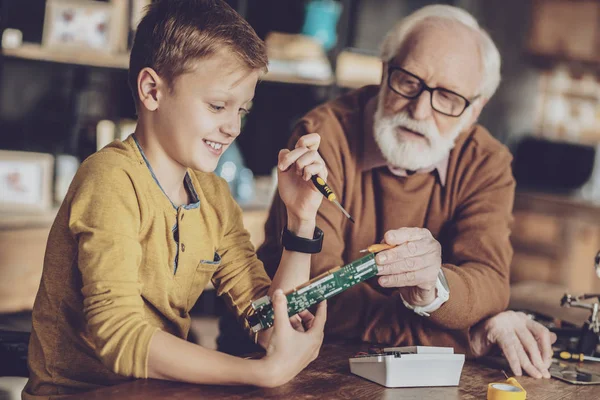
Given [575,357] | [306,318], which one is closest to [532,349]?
[575,357]

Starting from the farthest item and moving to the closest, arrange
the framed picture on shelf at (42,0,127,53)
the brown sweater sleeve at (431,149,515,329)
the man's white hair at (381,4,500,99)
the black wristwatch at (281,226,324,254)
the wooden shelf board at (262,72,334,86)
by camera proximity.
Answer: the wooden shelf board at (262,72,334,86) → the framed picture on shelf at (42,0,127,53) → the man's white hair at (381,4,500,99) → the brown sweater sleeve at (431,149,515,329) → the black wristwatch at (281,226,324,254)

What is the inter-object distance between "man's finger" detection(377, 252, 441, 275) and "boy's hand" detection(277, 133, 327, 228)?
192mm

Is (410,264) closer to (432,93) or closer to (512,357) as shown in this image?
(512,357)

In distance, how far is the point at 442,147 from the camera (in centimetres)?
209

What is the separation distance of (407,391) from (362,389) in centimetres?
8

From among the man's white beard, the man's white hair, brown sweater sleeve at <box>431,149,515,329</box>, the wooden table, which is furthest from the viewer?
the man's white hair

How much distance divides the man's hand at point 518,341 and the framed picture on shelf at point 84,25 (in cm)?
229

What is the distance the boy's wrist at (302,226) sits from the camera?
1655 mm

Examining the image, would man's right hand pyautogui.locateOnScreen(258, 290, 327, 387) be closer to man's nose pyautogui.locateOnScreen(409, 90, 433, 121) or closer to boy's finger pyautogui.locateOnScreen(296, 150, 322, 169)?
boy's finger pyautogui.locateOnScreen(296, 150, 322, 169)

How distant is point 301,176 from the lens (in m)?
1.63

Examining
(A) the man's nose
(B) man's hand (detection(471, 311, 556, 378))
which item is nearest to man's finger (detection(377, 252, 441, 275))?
(B) man's hand (detection(471, 311, 556, 378))

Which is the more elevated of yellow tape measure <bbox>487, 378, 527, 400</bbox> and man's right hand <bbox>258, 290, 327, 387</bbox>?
man's right hand <bbox>258, 290, 327, 387</bbox>

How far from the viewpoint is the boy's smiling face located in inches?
59.1

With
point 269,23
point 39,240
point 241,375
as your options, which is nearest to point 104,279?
point 241,375
